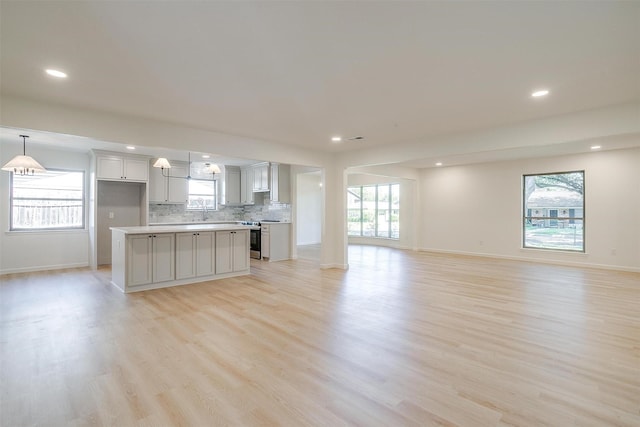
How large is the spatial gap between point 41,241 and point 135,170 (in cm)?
229

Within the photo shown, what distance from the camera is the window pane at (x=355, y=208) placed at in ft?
38.5

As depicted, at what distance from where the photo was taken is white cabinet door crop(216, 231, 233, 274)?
5.81 m

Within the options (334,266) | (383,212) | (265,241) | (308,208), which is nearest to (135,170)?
(265,241)

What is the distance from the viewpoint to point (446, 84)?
3092 millimetres

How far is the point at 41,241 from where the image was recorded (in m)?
6.53

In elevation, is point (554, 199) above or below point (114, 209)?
above

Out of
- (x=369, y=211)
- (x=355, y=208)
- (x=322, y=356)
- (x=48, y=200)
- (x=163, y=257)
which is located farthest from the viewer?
(x=355, y=208)

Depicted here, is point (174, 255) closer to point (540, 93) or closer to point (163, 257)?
point (163, 257)

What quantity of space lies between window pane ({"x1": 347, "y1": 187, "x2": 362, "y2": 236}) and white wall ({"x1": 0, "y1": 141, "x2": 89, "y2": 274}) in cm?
800

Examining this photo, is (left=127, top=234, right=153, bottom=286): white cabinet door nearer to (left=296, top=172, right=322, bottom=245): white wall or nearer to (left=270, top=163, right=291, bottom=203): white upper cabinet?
(left=270, top=163, right=291, bottom=203): white upper cabinet

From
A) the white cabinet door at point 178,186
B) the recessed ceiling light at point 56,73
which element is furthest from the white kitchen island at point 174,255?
the white cabinet door at point 178,186

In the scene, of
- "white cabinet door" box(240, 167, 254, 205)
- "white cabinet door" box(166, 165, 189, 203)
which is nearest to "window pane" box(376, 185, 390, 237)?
"white cabinet door" box(240, 167, 254, 205)

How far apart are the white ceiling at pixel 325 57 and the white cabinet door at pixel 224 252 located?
7.99 ft

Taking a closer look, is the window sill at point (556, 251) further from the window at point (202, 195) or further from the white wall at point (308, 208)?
the window at point (202, 195)
